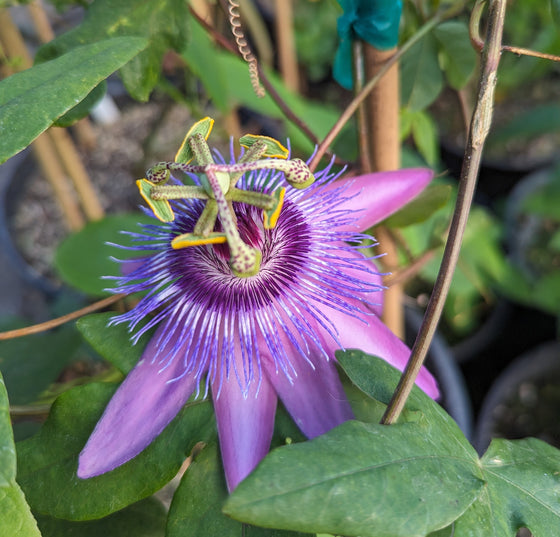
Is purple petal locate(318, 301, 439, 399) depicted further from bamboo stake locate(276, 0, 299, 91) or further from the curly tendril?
bamboo stake locate(276, 0, 299, 91)

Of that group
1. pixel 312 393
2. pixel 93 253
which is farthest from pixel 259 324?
pixel 93 253

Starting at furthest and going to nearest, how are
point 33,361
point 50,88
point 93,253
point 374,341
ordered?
1. point 93,253
2. point 33,361
3. point 374,341
4. point 50,88

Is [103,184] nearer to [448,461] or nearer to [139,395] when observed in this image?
[139,395]

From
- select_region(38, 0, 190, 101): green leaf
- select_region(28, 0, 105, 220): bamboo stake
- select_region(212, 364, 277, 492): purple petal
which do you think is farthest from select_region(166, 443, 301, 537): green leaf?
select_region(28, 0, 105, 220): bamboo stake

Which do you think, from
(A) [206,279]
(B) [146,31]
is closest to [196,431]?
(A) [206,279]

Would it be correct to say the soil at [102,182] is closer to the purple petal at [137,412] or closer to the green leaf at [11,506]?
the purple petal at [137,412]

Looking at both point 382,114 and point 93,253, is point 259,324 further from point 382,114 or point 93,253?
point 93,253
